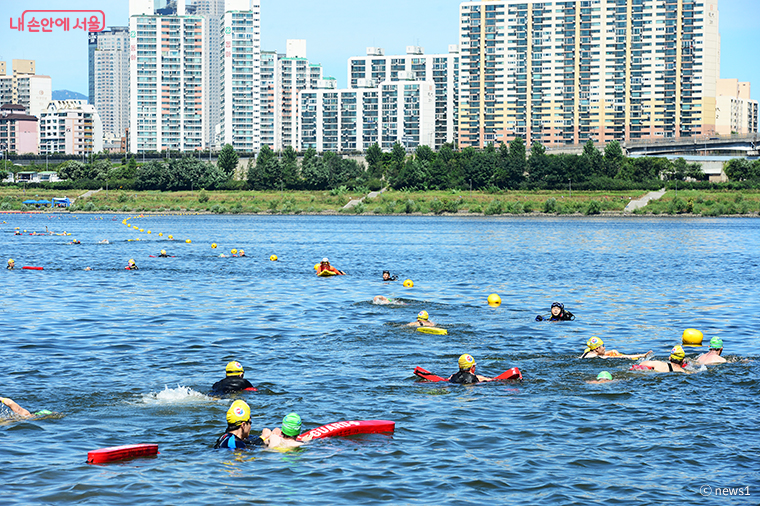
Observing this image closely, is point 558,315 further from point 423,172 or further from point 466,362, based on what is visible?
point 423,172

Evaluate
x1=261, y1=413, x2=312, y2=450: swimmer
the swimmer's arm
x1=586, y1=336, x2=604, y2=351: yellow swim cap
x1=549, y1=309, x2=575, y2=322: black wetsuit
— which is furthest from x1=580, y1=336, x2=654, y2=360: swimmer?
the swimmer's arm

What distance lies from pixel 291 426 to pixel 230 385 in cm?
451

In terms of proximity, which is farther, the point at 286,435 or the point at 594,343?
the point at 594,343

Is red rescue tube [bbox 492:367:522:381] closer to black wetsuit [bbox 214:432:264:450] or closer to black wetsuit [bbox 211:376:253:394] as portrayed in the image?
black wetsuit [bbox 211:376:253:394]

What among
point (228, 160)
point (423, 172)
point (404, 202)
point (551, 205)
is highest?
point (228, 160)

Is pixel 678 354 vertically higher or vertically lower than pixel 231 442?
higher

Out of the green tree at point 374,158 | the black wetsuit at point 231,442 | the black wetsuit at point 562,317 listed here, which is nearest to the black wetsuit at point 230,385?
the black wetsuit at point 231,442

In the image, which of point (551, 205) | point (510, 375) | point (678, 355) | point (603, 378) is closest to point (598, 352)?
point (678, 355)

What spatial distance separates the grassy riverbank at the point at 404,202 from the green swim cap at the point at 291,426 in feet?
460

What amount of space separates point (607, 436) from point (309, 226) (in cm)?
10747

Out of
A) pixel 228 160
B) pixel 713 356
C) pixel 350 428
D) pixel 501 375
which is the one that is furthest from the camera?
pixel 228 160

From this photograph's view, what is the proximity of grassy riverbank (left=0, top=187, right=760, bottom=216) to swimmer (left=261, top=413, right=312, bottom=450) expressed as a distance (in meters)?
140

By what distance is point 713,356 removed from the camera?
2533 centimetres

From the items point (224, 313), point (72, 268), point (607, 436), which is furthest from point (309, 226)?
point (607, 436)
